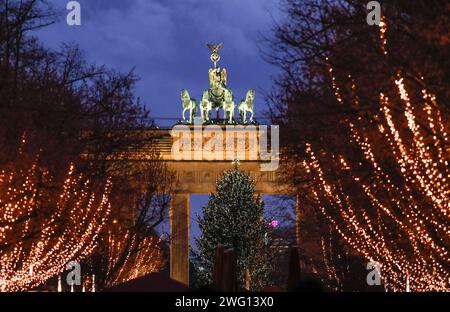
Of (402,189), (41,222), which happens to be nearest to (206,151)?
(41,222)

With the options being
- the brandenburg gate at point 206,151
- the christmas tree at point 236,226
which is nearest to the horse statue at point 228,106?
the brandenburg gate at point 206,151

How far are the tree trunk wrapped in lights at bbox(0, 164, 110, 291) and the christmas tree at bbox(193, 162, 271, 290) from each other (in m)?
19.7

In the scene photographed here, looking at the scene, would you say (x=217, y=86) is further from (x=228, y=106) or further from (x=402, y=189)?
(x=402, y=189)

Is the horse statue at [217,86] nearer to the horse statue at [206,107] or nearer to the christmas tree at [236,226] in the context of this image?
the horse statue at [206,107]

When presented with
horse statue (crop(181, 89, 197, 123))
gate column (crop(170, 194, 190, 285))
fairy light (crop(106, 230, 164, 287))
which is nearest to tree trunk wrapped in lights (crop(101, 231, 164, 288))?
fairy light (crop(106, 230, 164, 287))

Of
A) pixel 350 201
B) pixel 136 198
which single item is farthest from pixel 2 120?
pixel 136 198

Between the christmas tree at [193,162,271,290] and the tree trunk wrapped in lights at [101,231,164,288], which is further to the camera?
the christmas tree at [193,162,271,290]

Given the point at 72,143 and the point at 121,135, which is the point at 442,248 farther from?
the point at 121,135

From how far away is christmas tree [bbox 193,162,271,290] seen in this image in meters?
65.1

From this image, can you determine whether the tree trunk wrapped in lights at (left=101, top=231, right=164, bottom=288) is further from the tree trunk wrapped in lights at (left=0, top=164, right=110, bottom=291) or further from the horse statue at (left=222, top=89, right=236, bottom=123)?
the horse statue at (left=222, top=89, right=236, bottom=123)

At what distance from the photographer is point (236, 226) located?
215 feet

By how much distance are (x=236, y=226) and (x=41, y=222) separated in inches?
1258
